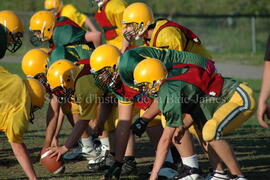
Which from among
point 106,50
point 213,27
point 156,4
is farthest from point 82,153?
point 156,4

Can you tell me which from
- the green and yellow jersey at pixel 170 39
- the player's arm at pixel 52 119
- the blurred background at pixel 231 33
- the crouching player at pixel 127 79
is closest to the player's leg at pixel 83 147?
the player's arm at pixel 52 119

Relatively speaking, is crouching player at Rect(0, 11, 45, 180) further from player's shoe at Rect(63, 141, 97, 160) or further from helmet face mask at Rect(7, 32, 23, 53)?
player's shoe at Rect(63, 141, 97, 160)

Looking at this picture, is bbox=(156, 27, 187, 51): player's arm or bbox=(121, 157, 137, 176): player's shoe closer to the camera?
bbox=(156, 27, 187, 51): player's arm

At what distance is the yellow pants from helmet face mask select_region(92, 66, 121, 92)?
4.26 ft

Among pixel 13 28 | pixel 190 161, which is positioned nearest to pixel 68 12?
pixel 13 28

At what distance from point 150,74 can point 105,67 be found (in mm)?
915

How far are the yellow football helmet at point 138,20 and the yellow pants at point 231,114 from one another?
172cm

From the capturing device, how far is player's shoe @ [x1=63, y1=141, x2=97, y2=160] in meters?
8.22

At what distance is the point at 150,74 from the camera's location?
19.8ft

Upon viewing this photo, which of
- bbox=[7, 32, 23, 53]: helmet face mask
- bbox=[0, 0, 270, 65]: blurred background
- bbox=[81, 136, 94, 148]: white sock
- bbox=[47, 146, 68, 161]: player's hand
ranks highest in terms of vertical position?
bbox=[7, 32, 23, 53]: helmet face mask

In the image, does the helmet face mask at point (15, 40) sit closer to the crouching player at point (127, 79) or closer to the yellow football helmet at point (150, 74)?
the crouching player at point (127, 79)

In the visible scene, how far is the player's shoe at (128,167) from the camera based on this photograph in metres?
7.42

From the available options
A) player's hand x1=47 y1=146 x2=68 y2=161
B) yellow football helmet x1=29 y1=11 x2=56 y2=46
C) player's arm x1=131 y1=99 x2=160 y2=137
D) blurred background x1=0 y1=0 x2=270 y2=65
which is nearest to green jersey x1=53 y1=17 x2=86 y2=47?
yellow football helmet x1=29 y1=11 x2=56 y2=46

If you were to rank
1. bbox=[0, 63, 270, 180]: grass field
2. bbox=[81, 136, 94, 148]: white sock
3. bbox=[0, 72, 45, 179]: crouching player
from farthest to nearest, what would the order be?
1. bbox=[81, 136, 94, 148]: white sock
2. bbox=[0, 63, 270, 180]: grass field
3. bbox=[0, 72, 45, 179]: crouching player
